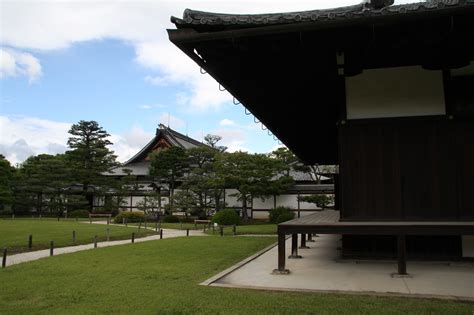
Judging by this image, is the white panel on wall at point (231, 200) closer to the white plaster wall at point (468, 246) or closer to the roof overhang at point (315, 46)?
the roof overhang at point (315, 46)

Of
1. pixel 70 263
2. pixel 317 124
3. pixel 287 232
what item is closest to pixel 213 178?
pixel 317 124

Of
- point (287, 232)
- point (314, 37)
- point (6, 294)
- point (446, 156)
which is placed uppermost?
point (314, 37)

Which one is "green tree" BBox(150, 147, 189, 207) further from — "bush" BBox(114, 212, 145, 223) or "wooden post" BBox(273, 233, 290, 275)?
"wooden post" BBox(273, 233, 290, 275)

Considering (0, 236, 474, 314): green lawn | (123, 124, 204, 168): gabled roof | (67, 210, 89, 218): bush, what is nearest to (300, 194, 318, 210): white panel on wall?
(123, 124, 204, 168): gabled roof

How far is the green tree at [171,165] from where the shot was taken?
114 ft

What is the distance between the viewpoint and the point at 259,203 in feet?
106

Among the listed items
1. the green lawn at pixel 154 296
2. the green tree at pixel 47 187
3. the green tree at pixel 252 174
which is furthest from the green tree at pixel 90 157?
the green lawn at pixel 154 296

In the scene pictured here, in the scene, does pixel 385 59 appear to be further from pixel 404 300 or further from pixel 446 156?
pixel 404 300

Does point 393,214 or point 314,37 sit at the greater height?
point 314,37

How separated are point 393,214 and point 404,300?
2270 millimetres

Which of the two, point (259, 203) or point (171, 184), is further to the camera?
point (171, 184)

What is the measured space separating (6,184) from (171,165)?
16319 millimetres

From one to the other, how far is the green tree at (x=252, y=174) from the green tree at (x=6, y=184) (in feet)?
67.7

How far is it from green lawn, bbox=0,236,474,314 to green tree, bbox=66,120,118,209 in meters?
30.3
